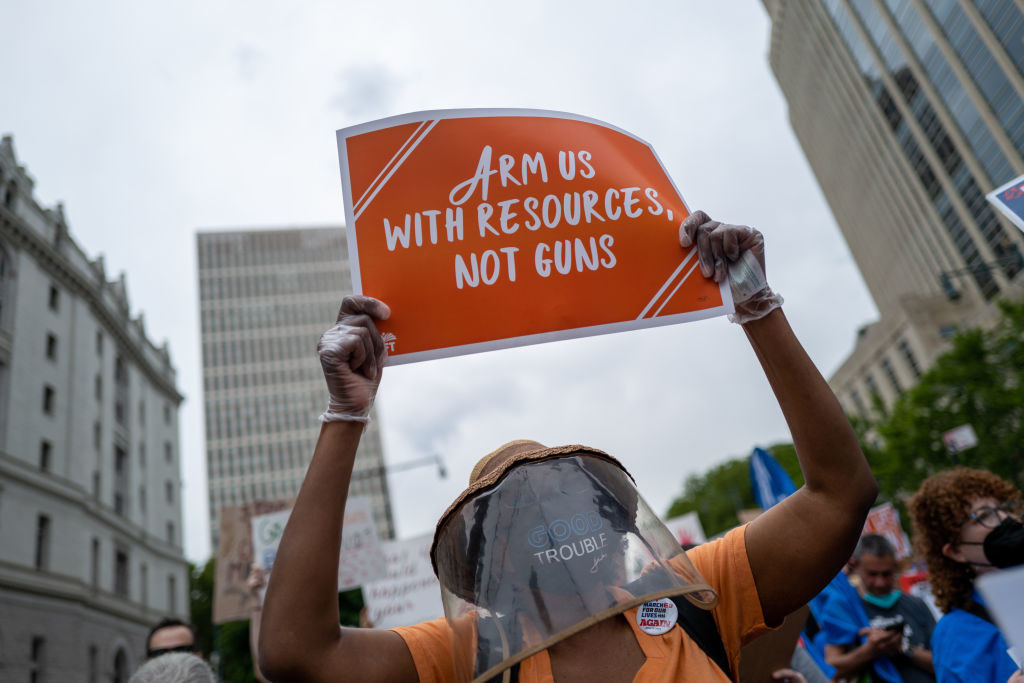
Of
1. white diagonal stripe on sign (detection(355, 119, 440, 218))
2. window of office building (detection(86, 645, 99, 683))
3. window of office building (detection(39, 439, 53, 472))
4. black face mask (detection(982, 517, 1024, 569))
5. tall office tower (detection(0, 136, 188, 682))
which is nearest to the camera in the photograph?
white diagonal stripe on sign (detection(355, 119, 440, 218))

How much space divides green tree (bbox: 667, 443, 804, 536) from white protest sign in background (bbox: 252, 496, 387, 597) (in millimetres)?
61756

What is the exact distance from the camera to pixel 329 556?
1650 mm

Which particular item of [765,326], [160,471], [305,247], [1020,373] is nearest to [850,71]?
[1020,373]

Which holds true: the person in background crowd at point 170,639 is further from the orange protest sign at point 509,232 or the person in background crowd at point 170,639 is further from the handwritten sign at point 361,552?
the orange protest sign at point 509,232

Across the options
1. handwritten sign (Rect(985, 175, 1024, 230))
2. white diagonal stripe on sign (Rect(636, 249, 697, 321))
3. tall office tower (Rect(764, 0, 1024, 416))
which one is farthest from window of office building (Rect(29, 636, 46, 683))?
tall office tower (Rect(764, 0, 1024, 416))

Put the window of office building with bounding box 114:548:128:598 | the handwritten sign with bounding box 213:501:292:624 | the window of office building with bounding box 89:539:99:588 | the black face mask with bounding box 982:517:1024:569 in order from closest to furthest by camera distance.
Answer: the black face mask with bounding box 982:517:1024:569 < the handwritten sign with bounding box 213:501:292:624 < the window of office building with bounding box 89:539:99:588 < the window of office building with bounding box 114:548:128:598

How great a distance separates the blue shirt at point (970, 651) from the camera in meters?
2.45

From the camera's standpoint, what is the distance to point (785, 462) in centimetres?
5262

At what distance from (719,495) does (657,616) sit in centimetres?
7787

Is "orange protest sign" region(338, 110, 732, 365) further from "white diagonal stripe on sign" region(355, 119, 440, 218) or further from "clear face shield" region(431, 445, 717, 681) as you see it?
"clear face shield" region(431, 445, 717, 681)

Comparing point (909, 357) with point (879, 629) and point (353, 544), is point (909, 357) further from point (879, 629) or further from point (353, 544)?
point (879, 629)

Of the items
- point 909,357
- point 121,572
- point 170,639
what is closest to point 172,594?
point 121,572

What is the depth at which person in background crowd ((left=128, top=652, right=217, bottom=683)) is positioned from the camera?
2.77 m

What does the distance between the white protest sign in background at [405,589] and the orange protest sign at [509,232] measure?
320 inches
